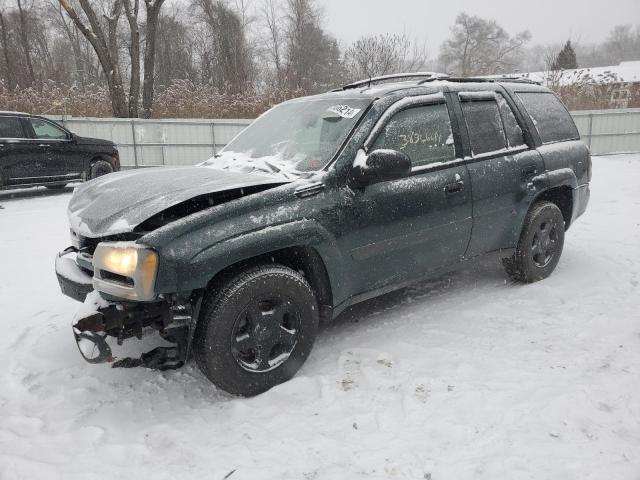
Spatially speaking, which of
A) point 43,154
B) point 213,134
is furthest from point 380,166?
point 213,134

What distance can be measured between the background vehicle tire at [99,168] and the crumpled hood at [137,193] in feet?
26.5

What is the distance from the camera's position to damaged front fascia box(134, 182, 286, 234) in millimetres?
2751

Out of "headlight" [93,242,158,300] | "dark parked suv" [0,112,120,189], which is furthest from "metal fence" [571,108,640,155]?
"headlight" [93,242,158,300]

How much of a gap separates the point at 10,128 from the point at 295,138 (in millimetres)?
8660

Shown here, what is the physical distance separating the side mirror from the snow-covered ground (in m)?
1.18

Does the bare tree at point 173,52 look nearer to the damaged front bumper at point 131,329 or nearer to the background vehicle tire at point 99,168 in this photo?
the background vehicle tire at point 99,168

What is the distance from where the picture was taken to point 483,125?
3.99 metres

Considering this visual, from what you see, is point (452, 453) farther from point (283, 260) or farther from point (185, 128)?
point (185, 128)

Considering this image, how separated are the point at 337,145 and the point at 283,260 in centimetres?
83

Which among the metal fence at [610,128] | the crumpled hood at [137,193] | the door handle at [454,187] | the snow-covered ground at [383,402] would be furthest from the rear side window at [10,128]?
the metal fence at [610,128]

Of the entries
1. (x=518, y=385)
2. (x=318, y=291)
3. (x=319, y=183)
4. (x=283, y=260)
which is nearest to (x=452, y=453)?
(x=518, y=385)

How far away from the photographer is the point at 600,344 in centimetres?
333

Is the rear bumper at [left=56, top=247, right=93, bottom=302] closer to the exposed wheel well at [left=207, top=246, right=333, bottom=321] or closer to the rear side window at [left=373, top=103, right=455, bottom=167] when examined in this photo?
the exposed wheel well at [left=207, top=246, right=333, bottom=321]

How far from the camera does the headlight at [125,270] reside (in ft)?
8.18
